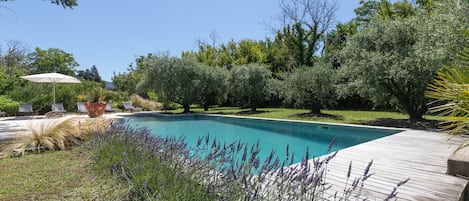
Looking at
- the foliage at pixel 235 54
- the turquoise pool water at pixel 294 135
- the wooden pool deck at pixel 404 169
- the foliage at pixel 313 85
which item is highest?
the foliage at pixel 235 54

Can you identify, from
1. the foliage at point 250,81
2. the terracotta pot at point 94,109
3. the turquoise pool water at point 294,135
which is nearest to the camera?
the turquoise pool water at point 294,135

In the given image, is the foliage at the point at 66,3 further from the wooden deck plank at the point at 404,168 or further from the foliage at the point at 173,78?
the wooden deck plank at the point at 404,168

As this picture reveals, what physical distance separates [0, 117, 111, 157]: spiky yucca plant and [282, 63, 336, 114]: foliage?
1061 cm

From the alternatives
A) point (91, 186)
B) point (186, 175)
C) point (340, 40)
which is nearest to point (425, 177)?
point (186, 175)

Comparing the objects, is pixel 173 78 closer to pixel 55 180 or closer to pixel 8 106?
pixel 8 106

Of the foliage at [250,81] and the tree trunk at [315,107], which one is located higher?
the foliage at [250,81]

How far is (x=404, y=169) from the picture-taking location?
3.94 meters

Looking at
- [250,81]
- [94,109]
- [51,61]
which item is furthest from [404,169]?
[51,61]

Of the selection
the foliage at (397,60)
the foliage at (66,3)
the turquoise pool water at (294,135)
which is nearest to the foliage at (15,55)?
the foliage at (66,3)

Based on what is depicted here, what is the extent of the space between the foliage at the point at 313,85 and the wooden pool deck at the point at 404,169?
7.28m

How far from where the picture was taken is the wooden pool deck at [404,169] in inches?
116

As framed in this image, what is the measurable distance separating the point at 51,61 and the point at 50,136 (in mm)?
36957

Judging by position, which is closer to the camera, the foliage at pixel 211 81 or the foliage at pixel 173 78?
the foliage at pixel 173 78

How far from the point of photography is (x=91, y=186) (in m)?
2.99
